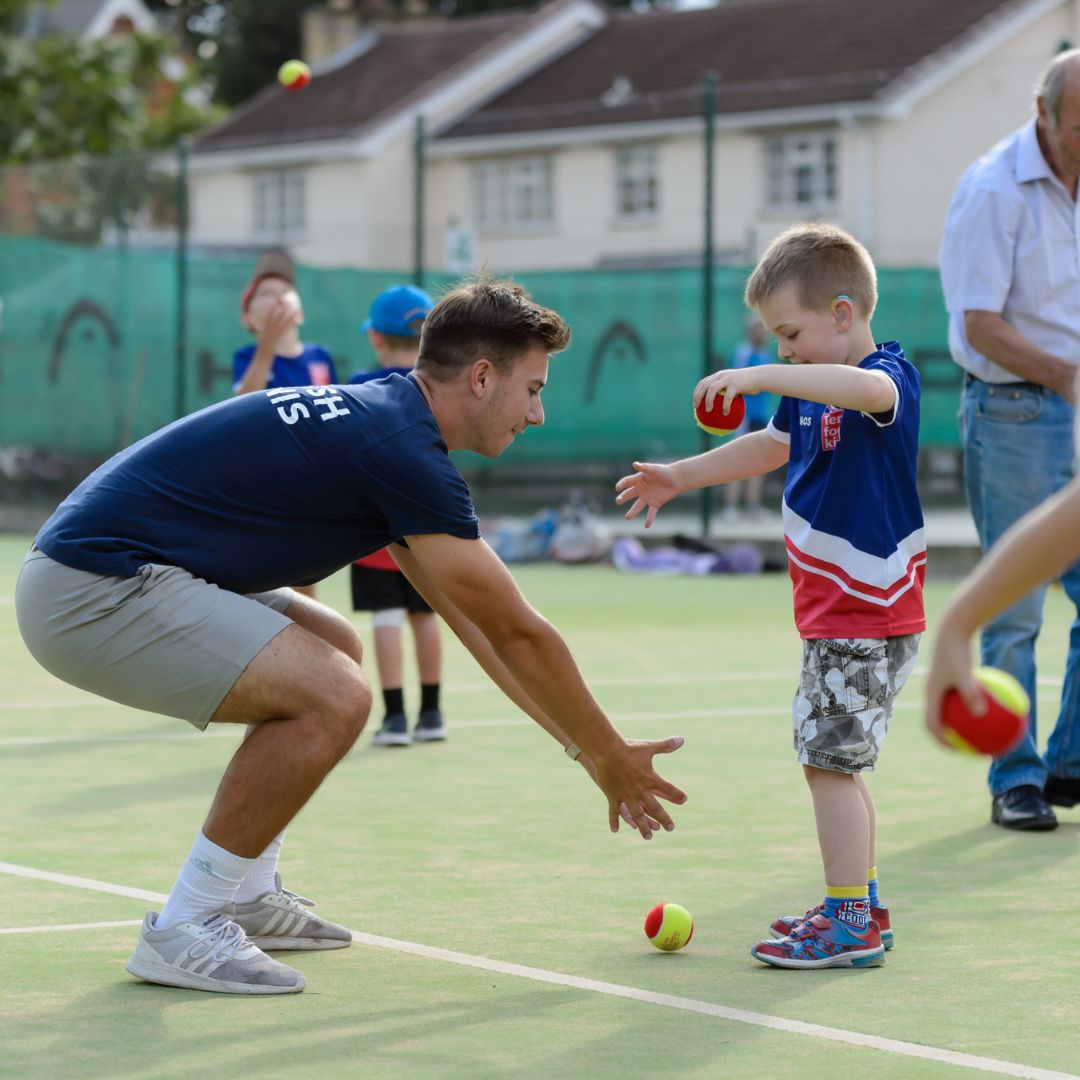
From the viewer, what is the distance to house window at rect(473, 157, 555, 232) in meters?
38.9

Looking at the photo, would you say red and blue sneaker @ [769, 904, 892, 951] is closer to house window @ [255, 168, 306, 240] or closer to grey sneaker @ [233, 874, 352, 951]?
grey sneaker @ [233, 874, 352, 951]

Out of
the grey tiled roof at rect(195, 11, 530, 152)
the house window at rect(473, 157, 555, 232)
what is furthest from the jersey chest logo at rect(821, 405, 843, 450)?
the grey tiled roof at rect(195, 11, 530, 152)

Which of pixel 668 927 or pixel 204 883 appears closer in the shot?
pixel 204 883

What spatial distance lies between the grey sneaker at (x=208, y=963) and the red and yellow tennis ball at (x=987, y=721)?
205 cm

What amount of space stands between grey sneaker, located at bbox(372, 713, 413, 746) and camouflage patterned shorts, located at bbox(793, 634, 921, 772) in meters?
3.56

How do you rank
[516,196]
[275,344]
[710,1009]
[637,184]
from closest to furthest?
[710,1009]
[275,344]
[637,184]
[516,196]

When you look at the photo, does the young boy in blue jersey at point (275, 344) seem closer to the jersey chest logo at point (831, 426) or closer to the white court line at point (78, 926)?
the white court line at point (78, 926)

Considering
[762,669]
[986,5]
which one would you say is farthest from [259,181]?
[762,669]

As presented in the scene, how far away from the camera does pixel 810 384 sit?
495 centimetres

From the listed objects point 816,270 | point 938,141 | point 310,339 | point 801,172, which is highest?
point 938,141

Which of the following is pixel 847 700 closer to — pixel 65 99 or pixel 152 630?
pixel 152 630

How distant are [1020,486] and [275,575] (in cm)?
293

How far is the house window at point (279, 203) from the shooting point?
41375mm

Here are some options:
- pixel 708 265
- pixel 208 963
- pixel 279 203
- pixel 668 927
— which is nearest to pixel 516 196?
pixel 279 203
